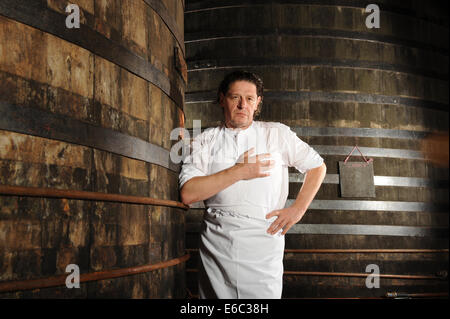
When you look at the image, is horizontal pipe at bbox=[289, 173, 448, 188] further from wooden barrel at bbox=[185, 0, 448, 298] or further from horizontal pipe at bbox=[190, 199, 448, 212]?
horizontal pipe at bbox=[190, 199, 448, 212]

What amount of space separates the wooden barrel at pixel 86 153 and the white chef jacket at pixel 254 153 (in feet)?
1.93

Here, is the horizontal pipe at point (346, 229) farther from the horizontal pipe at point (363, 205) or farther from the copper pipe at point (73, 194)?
the copper pipe at point (73, 194)

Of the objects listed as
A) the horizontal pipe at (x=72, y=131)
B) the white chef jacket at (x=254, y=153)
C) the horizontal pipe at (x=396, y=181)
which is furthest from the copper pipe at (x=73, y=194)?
the horizontal pipe at (x=396, y=181)

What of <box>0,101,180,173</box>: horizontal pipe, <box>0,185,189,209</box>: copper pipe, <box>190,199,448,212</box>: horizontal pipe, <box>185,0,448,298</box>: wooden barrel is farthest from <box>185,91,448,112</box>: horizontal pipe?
<box>0,185,189,209</box>: copper pipe

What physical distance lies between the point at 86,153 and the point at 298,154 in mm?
1051

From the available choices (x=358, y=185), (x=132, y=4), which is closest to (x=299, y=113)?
(x=358, y=185)

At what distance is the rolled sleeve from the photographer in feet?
6.29

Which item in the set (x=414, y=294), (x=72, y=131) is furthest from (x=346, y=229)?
(x=72, y=131)

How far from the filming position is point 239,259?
1664 millimetres

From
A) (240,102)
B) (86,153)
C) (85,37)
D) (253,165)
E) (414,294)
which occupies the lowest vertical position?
(414,294)

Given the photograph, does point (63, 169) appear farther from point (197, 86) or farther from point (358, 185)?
point (358, 185)

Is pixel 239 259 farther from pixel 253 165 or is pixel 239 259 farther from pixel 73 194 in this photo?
pixel 73 194

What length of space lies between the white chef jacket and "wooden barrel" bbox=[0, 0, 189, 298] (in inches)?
23.2

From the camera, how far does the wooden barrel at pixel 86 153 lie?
1.74 meters
